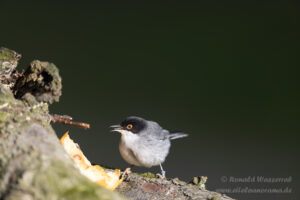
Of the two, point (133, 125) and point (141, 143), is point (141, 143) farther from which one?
point (133, 125)

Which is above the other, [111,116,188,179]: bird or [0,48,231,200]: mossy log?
[111,116,188,179]: bird

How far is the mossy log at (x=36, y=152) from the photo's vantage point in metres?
1.01

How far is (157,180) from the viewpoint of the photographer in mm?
1838

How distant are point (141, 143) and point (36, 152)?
1.60 metres

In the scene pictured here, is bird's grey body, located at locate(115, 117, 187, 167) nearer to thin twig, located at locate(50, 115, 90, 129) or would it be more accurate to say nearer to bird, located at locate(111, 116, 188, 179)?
bird, located at locate(111, 116, 188, 179)

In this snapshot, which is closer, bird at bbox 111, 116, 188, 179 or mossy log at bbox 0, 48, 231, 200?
mossy log at bbox 0, 48, 231, 200

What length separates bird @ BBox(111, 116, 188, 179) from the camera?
103 inches

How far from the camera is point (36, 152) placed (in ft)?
3.56

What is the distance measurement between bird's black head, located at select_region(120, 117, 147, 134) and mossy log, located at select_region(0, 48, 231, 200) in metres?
1.02

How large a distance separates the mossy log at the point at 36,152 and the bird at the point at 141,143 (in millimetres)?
916

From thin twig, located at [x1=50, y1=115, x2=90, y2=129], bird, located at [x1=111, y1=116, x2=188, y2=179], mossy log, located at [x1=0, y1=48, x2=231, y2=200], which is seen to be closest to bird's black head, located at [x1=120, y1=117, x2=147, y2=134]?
bird, located at [x1=111, y1=116, x2=188, y2=179]

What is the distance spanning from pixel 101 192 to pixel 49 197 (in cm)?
14

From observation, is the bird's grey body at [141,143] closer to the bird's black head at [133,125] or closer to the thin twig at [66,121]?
the bird's black head at [133,125]

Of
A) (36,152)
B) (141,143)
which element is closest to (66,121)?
(36,152)
